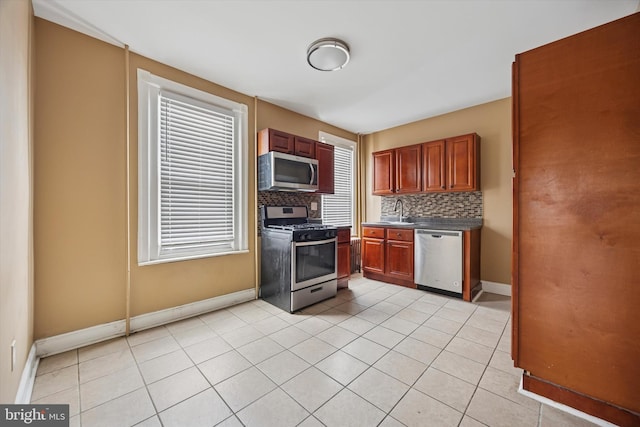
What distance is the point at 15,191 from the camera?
146 cm

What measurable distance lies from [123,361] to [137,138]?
1918 mm

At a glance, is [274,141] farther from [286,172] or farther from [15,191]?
[15,191]

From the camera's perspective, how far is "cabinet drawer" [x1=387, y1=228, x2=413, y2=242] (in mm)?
3654

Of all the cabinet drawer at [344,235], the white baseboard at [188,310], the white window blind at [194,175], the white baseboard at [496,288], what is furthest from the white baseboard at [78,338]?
the white baseboard at [496,288]

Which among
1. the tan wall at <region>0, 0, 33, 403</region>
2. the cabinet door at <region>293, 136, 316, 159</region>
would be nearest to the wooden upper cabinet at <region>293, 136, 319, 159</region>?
the cabinet door at <region>293, 136, 316, 159</region>

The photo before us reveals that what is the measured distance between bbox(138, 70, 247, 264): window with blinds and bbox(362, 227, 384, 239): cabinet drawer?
194 cm

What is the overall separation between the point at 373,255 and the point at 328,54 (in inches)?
112

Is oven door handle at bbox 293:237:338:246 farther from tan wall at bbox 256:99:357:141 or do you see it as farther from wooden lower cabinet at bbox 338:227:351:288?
tan wall at bbox 256:99:357:141

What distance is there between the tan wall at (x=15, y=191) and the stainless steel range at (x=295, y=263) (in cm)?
197

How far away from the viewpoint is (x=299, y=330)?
8.01 feet

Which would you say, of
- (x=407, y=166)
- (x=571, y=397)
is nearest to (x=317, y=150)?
(x=407, y=166)

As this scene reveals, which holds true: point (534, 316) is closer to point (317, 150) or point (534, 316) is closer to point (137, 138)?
point (317, 150)

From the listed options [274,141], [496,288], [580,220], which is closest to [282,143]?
[274,141]

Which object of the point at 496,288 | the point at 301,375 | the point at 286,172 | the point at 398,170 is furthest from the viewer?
the point at 398,170
